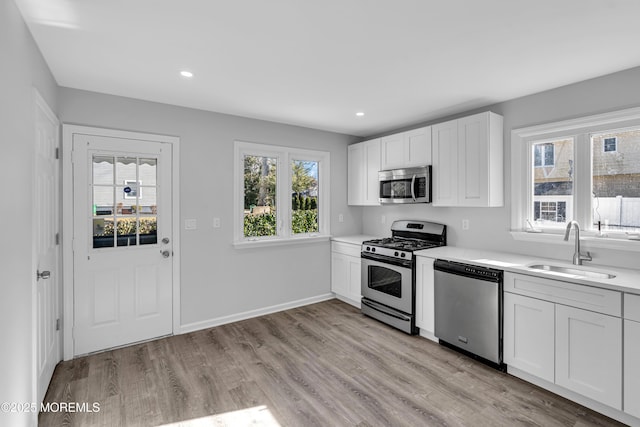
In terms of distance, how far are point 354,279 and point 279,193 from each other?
1.51m

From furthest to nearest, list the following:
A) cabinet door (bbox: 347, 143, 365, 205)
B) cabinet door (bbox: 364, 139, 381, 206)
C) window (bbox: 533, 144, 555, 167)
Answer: cabinet door (bbox: 347, 143, 365, 205)
cabinet door (bbox: 364, 139, 381, 206)
window (bbox: 533, 144, 555, 167)

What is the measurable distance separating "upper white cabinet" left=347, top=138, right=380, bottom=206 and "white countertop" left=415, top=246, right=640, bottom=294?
127cm

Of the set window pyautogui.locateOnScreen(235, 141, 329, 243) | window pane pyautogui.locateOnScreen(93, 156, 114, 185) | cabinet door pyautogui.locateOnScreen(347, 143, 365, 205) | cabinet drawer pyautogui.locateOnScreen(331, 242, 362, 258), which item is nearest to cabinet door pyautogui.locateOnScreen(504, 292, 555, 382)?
cabinet drawer pyautogui.locateOnScreen(331, 242, 362, 258)

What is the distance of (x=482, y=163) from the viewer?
10.2 ft

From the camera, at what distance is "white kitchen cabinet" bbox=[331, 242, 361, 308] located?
4.14m

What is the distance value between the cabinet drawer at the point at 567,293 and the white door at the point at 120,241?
3276 mm

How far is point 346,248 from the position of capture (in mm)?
4316

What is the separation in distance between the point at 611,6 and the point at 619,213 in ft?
5.53

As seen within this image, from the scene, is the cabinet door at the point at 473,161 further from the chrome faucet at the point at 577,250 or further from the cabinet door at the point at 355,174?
the cabinet door at the point at 355,174

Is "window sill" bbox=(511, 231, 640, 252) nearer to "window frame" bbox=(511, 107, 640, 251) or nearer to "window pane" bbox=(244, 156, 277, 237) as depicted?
"window frame" bbox=(511, 107, 640, 251)

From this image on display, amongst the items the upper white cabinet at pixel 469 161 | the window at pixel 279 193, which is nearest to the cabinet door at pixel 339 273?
the window at pixel 279 193

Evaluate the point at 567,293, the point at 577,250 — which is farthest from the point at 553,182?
the point at 567,293

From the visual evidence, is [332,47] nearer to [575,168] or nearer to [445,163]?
[445,163]

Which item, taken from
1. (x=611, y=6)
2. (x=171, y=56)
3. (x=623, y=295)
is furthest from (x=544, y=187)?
(x=171, y=56)
